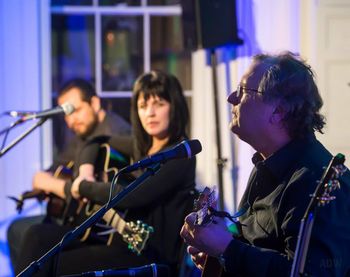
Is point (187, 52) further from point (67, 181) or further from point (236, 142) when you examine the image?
point (67, 181)

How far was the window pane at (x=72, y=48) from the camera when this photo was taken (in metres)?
4.07

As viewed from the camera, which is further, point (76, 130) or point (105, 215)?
point (76, 130)

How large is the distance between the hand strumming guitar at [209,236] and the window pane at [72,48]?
2.44 m

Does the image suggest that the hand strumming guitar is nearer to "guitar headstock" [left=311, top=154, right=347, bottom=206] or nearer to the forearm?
"guitar headstock" [left=311, top=154, right=347, bottom=206]

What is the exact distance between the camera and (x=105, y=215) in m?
2.85

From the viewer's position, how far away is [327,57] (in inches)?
135

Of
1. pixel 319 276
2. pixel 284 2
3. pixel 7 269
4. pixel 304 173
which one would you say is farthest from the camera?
pixel 7 269

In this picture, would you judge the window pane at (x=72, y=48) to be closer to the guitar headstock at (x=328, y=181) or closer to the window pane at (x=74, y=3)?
the window pane at (x=74, y=3)

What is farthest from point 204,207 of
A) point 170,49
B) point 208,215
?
point 170,49

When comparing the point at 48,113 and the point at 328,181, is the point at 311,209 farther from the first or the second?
the point at 48,113

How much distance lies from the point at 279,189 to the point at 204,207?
0.22 m

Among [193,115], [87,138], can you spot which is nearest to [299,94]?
[87,138]

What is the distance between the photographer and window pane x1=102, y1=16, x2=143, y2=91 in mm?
4105

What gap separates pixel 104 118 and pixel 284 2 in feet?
3.86
